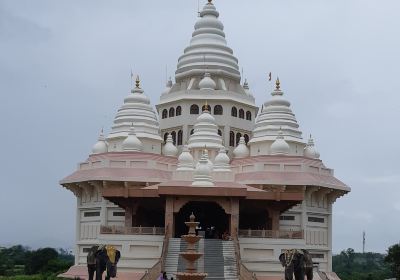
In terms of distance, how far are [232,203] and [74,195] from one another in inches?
588

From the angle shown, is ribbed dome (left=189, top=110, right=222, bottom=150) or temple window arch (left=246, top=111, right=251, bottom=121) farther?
temple window arch (left=246, top=111, right=251, bottom=121)

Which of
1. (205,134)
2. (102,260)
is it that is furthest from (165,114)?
(102,260)

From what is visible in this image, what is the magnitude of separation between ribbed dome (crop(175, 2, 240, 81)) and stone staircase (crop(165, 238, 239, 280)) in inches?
808

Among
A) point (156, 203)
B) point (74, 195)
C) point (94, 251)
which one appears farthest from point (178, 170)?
point (94, 251)

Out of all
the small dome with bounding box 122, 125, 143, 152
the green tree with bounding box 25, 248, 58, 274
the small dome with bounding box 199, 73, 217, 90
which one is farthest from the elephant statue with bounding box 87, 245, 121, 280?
the green tree with bounding box 25, 248, 58, 274

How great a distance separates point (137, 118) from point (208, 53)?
8.28 meters

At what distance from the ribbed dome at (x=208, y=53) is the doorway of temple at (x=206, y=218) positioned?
12.6 metres

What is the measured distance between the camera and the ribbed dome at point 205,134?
1834 inches

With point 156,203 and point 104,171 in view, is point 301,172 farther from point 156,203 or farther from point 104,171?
point 104,171

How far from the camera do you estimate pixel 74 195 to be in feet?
162

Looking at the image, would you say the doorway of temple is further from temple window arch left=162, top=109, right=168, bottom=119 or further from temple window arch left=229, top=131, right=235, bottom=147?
temple window arch left=162, top=109, right=168, bottom=119

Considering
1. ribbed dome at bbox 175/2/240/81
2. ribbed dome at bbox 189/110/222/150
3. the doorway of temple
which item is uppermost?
ribbed dome at bbox 175/2/240/81

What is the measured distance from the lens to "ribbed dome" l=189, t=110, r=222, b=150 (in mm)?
46594

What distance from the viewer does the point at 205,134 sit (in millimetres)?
47219
